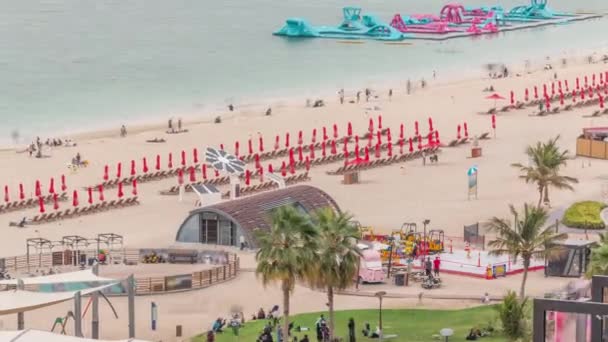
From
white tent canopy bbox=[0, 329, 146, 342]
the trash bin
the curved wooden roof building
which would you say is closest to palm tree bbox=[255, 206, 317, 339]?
white tent canopy bbox=[0, 329, 146, 342]

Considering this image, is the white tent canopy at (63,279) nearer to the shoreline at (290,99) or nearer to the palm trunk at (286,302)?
the palm trunk at (286,302)

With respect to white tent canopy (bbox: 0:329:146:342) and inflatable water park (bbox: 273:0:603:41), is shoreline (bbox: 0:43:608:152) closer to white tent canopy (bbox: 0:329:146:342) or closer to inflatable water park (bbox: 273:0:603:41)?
inflatable water park (bbox: 273:0:603:41)

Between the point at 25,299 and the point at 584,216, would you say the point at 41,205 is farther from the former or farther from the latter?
the point at 25,299

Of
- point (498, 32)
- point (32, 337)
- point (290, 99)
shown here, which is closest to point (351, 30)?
point (498, 32)

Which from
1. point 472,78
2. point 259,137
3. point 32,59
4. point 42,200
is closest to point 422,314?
point 42,200

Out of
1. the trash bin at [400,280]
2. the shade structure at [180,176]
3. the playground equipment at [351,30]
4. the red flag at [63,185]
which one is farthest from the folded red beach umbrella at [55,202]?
the playground equipment at [351,30]

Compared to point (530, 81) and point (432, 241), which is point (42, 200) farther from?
point (530, 81)
